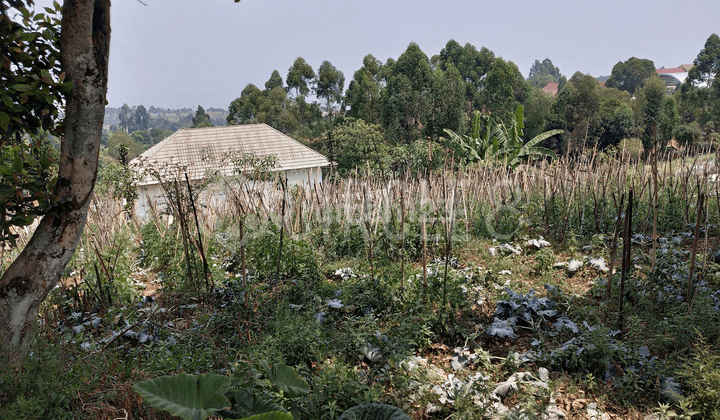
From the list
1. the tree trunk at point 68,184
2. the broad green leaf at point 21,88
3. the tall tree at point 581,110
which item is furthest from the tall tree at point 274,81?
the broad green leaf at point 21,88

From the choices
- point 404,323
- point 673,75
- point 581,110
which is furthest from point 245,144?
point 673,75

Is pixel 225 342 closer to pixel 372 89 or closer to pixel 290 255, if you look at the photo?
pixel 290 255

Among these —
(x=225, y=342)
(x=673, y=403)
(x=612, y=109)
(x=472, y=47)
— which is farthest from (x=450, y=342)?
(x=472, y=47)

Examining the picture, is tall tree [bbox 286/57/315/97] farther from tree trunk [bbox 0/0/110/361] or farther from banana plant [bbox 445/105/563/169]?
tree trunk [bbox 0/0/110/361]

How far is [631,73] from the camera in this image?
55688 mm

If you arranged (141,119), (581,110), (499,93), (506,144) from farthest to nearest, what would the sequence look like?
(141,119)
(499,93)
(581,110)
(506,144)

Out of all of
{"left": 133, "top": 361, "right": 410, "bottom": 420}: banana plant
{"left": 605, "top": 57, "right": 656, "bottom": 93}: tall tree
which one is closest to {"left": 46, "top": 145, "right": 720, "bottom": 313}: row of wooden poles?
{"left": 133, "top": 361, "right": 410, "bottom": 420}: banana plant

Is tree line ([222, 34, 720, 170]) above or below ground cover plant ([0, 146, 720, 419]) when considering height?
above

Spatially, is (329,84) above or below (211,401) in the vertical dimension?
above

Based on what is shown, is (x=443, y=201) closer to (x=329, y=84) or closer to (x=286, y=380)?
(x=286, y=380)

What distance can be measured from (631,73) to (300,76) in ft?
149

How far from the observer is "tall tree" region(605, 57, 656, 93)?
2158 inches

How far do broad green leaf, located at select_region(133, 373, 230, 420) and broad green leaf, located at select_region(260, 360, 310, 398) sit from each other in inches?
11.7

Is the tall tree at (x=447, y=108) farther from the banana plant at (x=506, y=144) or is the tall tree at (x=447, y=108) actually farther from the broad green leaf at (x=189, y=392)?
the broad green leaf at (x=189, y=392)
